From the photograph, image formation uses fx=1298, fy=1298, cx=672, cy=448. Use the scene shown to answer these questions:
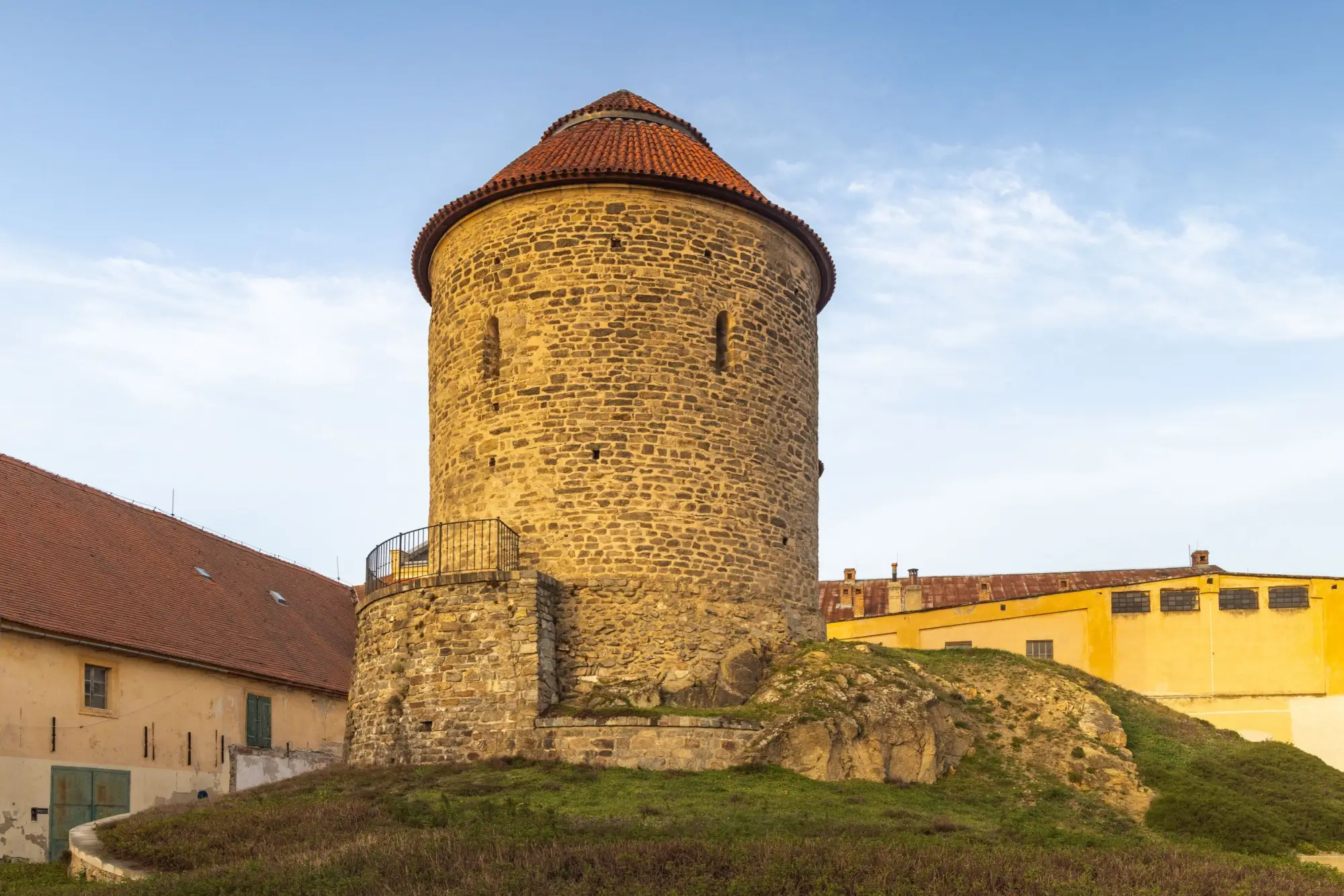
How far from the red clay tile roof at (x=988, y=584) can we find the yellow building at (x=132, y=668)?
2219 cm

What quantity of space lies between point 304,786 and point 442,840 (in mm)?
5543

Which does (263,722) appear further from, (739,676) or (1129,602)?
(1129,602)

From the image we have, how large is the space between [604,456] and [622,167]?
4.28 m

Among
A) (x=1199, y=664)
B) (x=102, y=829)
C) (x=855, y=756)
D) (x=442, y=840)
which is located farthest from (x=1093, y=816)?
(x=1199, y=664)

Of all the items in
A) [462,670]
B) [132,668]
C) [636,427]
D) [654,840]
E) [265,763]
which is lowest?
[265,763]

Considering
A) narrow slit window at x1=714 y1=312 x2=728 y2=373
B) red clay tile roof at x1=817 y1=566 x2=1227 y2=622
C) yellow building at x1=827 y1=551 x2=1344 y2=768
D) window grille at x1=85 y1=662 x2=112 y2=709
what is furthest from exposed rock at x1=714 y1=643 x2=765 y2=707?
red clay tile roof at x1=817 y1=566 x2=1227 y2=622

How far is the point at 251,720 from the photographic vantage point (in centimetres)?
2612

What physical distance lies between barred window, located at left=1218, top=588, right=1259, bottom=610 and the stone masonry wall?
51.0 ft

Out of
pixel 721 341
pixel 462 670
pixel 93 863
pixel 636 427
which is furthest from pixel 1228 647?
pixel 93 863

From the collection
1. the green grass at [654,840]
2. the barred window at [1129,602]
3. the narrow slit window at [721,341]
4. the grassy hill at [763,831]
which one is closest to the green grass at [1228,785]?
the grassy hill at [763,831]

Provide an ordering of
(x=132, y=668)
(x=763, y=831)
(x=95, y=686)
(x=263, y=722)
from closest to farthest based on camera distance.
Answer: (x=763, y=831), (x=95, y=686), (x=132, y=668), (x=263, y=722)

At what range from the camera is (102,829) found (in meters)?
15.0

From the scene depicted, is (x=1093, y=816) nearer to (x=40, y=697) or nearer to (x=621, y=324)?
(x=621, y=324)

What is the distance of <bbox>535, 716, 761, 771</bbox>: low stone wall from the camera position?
52.2 ft
